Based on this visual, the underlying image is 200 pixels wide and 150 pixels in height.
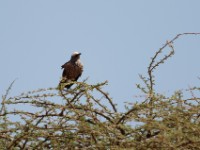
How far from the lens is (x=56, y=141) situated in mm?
4664

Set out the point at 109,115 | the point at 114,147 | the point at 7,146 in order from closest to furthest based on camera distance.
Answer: the point at 114,147 → the point at 7,146 → the point at 109,115

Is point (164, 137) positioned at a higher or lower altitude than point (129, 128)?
lower

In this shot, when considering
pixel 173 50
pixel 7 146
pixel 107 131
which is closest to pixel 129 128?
pixel 107 131

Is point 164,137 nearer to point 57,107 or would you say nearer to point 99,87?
point 57,107

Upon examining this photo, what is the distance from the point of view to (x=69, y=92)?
5.41 m

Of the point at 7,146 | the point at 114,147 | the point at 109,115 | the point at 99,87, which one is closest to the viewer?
the point at 114,147

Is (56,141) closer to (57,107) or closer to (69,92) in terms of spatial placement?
(57,107)

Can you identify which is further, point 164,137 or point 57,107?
point 57,107

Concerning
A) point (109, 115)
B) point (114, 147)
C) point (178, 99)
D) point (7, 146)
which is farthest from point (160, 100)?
point (7, 146)

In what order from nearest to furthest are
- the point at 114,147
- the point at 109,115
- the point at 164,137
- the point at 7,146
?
the point at 164,137, the point at 114,147, the point at 7,146, the point at 109,115

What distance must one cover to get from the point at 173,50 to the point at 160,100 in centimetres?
101

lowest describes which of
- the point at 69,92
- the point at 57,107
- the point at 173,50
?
the point at 57,107

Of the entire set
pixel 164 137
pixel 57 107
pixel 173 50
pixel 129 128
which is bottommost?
pixel 164 137

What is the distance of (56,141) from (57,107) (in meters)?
0.35
